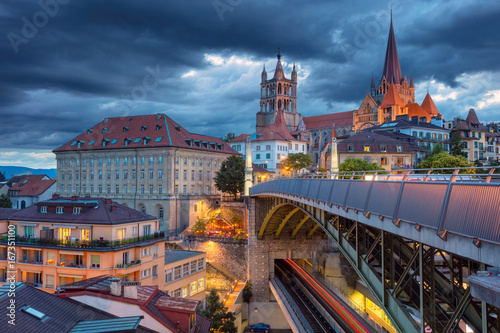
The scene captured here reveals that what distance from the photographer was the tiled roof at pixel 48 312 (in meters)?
17.2

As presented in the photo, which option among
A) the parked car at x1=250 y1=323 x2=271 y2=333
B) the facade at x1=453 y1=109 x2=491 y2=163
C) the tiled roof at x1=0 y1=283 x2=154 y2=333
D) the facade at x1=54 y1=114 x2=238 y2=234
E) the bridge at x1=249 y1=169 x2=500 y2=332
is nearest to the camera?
the bridge at x1=249 y1=169 x2=500 y2=332

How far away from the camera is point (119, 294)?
2439 cm

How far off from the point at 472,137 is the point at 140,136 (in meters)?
80.5

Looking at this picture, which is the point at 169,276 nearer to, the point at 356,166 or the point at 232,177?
the point at 232,177

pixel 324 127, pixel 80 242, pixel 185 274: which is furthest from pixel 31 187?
pixel 324 127

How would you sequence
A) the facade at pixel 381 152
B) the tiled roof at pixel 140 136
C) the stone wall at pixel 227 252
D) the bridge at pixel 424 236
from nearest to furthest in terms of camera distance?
the bridge at pixel 424 236 < the stone wall at pixel 227 252 < the tiled roof at pixel 140 136 < the facade at pixel 381 152

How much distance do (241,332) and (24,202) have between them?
7507cm

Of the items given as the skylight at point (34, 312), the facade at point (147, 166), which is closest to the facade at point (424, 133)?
the facade at point (147, 166)

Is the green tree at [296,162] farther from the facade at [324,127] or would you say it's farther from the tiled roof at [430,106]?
the tiled roof at [430,106]

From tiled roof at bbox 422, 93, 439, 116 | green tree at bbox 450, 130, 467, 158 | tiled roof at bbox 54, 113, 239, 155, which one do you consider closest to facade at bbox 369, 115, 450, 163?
green tree at bbox 450, 130, 467, 158

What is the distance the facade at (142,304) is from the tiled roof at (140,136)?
195 ft

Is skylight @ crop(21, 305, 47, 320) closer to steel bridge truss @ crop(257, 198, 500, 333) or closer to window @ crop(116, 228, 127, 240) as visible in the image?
steel bridge truss @ crop(257, 198, 500, 333)

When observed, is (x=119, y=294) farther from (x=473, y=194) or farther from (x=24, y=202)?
(x=24, y=202)

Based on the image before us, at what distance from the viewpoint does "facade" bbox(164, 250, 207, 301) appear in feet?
154
